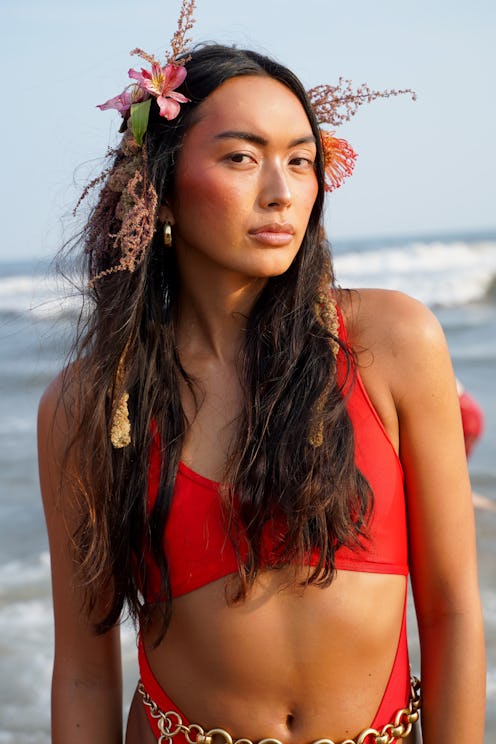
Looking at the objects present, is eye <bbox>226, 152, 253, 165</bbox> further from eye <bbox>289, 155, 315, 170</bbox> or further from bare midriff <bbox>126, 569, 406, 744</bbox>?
bare midriff <bbox>126, 569, 406, 744</bbox>

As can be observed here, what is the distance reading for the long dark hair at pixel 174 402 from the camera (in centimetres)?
211

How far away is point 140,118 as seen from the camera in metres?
2.39

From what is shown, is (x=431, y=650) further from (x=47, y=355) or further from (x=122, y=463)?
(x=47, y=355)

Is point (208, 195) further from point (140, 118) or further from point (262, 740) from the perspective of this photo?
point (262, 740)

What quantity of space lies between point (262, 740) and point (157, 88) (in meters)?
1.47

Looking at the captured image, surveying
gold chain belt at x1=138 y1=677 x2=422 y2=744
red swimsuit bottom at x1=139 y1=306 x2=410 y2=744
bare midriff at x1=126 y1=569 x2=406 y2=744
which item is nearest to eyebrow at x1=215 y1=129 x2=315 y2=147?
red swimsuit bottom at x1=139 y1=306 x2=410 y2=744

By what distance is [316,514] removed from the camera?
6.80 ft

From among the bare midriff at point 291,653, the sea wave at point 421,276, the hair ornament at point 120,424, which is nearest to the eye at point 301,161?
the hair ornament at point 120,424

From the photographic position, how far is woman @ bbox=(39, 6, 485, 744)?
2.11 meters

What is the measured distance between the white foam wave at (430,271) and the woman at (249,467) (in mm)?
17056

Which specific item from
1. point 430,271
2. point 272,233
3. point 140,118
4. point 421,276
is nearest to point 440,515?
point 272,233

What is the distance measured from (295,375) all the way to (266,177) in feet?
1.44

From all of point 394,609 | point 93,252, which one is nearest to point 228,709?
point 394,609

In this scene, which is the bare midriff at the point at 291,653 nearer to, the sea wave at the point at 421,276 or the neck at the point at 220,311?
the neck at the point at 220,311
